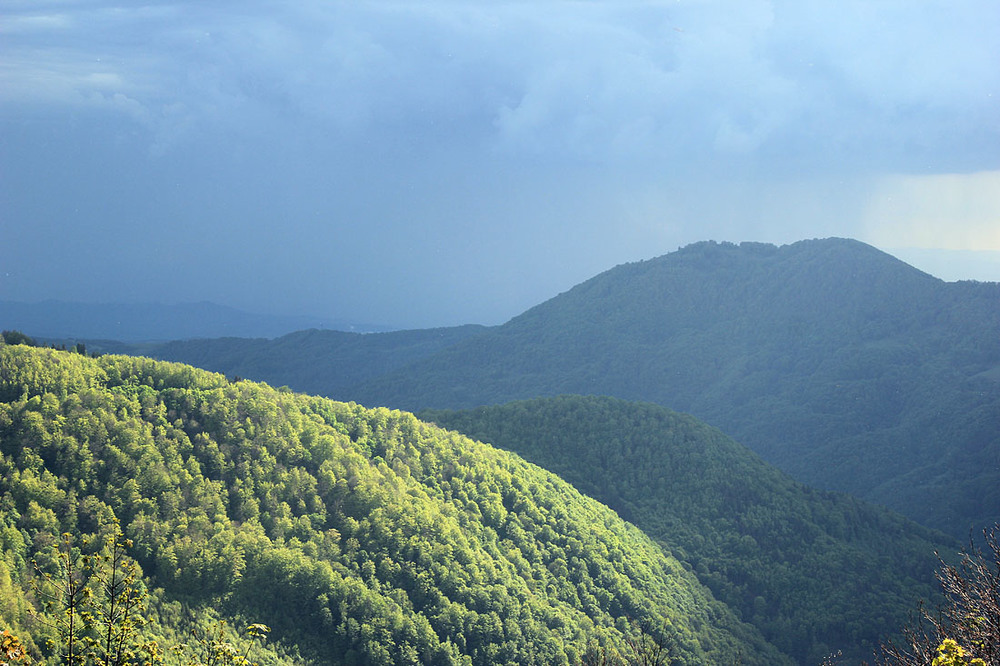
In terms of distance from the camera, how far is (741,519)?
149 m

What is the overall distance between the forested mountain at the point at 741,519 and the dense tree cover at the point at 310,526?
49.0 feet

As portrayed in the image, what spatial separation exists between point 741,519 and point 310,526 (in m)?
96.5

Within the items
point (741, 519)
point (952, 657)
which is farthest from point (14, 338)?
point (741, 519)

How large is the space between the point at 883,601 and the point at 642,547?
144 ft

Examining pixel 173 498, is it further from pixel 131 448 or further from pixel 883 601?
pixel 883 601

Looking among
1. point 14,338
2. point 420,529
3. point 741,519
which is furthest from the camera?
point 741,519

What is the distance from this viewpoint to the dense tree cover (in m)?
69.3

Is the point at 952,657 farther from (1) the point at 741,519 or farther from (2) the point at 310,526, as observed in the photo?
(1) the point at 741,519

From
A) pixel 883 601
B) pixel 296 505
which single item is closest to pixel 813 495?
pixel 883 601

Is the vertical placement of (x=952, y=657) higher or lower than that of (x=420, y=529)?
higher

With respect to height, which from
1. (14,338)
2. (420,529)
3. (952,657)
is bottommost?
(420,529)

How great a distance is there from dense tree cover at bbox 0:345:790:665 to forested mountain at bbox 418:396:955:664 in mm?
14947

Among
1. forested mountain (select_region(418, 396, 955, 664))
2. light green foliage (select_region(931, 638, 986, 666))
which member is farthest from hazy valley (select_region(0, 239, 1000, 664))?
light green foliage (select_region(931, 638, 986, 666))

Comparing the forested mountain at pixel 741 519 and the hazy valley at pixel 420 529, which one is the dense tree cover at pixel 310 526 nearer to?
the hazy valley at pixel 420 529
